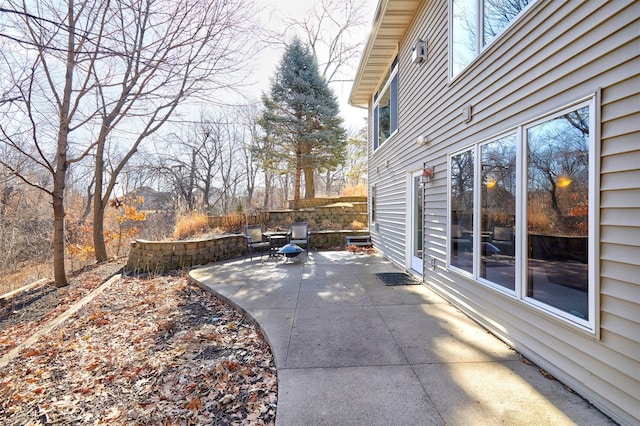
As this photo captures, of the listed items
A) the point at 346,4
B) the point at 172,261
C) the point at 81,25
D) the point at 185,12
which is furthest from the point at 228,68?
the point at 346,4

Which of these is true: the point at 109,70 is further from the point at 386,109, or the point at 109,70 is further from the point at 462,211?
the point at 462,211

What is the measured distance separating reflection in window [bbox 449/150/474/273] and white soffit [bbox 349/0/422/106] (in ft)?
9.85

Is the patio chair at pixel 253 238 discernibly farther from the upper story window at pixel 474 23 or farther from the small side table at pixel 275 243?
the upper story window at pixel 474 23

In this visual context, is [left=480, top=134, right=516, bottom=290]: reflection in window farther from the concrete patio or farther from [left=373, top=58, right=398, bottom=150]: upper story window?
[left=373, top=58, right=398, bottom=150]: upper story window

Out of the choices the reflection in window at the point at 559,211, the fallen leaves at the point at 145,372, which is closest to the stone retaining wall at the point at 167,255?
the fallen leaves at the point at 145,372

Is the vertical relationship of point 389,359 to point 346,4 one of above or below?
below

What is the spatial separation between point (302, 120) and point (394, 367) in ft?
37.7

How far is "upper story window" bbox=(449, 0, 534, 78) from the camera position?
283 centimetres

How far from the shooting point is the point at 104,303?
14.4 feet

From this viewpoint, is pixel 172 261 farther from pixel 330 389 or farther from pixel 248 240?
pixel 330 389

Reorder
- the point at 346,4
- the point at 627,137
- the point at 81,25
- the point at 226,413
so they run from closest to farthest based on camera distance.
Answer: the point at 627,137 < the point at 226,413 < the point at 81,25 < the point at 346,4

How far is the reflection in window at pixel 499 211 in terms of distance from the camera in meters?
2.72

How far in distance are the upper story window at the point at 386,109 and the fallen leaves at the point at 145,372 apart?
5.13 meters

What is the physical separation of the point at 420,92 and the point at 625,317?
4027mm
